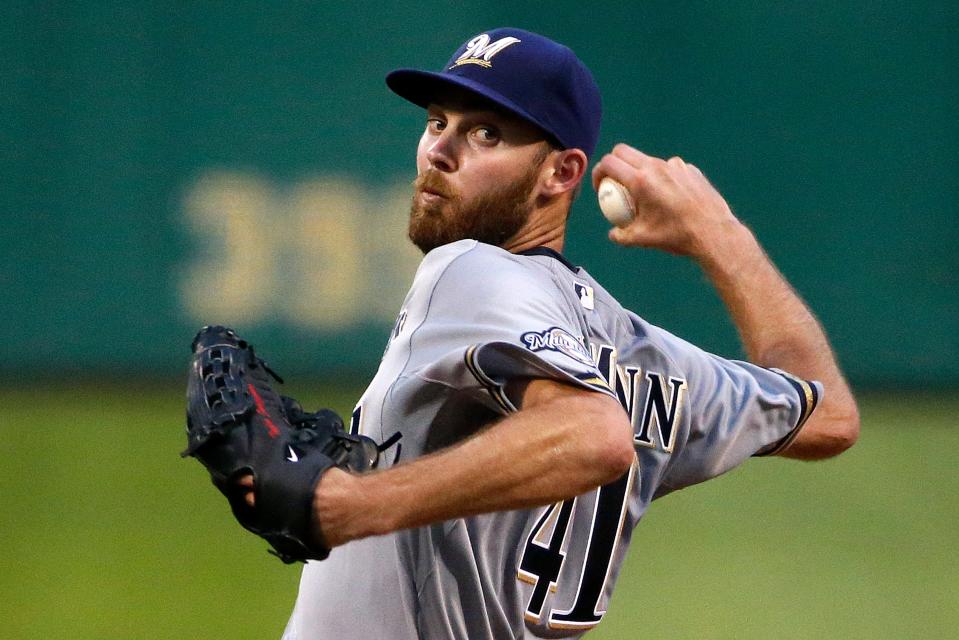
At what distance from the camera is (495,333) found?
7.50 ft

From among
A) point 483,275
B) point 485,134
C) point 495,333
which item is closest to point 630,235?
point 485,134

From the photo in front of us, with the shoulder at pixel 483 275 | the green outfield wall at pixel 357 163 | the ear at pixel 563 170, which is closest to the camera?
the shoulder at pixel 483 275

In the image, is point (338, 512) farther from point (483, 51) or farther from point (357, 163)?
point (357, 163)

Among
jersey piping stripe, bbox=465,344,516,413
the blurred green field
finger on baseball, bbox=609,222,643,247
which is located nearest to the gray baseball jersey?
jersey piping stripe, bbox=465,344,516,413

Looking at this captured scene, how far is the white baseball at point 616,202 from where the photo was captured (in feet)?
10.3

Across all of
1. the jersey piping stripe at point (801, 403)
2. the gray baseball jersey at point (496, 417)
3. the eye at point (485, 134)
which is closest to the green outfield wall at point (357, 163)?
the jersey piping stripe at point (801, 403)

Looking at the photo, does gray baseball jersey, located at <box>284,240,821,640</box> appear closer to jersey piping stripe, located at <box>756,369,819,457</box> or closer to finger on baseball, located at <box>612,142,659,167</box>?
jersey piping stripe, located at <box>756,369,819,457</box>

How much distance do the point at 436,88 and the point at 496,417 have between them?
31.4 inches

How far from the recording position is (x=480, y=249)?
8.23 feet

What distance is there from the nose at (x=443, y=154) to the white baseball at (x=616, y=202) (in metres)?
0.43

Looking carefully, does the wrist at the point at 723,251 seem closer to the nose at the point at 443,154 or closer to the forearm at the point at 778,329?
the forearm at the point at 778,329

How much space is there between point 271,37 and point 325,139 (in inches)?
25.4

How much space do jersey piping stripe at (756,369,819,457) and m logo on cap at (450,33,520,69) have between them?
93 cm

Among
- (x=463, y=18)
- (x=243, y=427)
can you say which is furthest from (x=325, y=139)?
(x=243, y=427)
